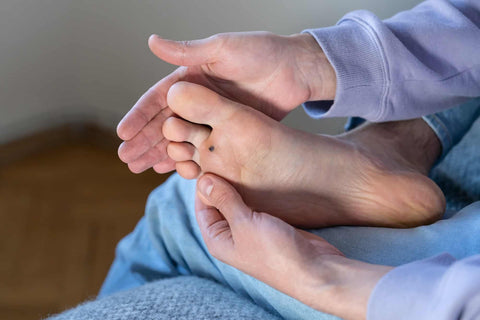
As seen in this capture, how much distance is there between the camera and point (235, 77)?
0.65 metres

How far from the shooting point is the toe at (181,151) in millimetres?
646

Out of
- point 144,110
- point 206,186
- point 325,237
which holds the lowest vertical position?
point 325,237

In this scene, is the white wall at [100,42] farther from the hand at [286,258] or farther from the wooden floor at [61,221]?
the hand at [286,258]

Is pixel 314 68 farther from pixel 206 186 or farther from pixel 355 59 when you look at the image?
pixel 206 186

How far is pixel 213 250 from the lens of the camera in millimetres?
610

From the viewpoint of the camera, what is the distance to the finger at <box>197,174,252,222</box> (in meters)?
0.60

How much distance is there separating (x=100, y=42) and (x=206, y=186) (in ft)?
2.23

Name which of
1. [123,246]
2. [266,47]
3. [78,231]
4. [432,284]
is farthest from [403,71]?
[78,231]

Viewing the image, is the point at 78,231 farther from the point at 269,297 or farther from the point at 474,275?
the point at 474,275

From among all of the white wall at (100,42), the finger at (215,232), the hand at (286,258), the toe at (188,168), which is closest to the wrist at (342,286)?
the hand at (286,258)

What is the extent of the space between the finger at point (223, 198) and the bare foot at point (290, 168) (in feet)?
0.08

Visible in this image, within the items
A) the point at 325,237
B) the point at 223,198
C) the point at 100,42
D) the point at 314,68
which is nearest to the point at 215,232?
the point at 223,198

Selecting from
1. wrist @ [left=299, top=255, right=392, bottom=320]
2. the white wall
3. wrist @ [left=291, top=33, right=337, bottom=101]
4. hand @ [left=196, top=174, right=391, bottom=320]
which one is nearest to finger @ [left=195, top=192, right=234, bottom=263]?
hand @ [left=196, top=174, right=391, bottom=320]

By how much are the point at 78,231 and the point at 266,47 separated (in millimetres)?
798
